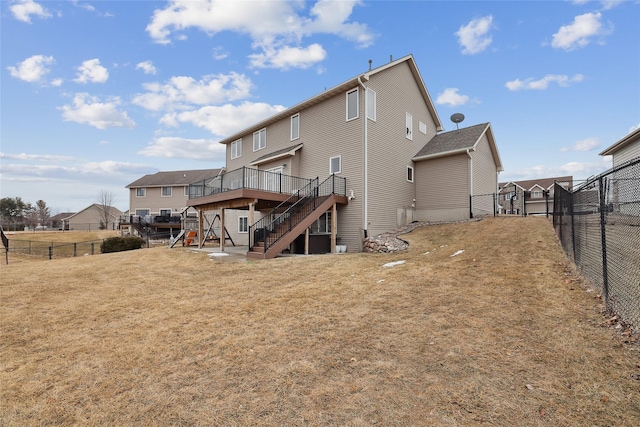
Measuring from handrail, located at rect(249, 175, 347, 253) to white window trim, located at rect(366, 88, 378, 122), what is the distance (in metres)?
3.53

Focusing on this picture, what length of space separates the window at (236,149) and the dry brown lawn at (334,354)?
17832mm

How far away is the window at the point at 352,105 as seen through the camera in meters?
15.9

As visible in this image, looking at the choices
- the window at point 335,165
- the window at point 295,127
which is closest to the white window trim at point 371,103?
the window at point 335,165

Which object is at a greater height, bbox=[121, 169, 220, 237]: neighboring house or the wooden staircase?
bbox=[121, 169, 220, 237]: neighboring house

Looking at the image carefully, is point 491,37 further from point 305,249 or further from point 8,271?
point 8,271

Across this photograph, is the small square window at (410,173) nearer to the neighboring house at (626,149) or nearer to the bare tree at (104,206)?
the neighboring house at (626,149)

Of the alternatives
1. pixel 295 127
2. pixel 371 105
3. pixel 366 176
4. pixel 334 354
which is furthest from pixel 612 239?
pixel 295 127

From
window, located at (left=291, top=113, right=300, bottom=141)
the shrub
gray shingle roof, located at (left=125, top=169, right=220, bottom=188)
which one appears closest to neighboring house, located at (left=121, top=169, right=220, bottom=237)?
gray shingle roof, located at (left=125, top=169, right=220, bottom=188)

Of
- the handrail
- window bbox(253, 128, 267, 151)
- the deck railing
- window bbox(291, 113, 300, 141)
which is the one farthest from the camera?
window bbox(253, 128, 267, 151)

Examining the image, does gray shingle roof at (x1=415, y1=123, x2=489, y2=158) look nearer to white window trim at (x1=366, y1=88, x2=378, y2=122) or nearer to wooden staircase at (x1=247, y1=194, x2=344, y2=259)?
white window trim at (x1=366, y1=88, x2=378, y2=122)

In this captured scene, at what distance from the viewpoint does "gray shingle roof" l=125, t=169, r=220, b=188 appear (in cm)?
4369

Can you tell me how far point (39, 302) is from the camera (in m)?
7.46

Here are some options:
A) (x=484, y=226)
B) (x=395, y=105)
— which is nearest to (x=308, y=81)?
(x=395, y=105)

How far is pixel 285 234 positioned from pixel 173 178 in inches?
1463
